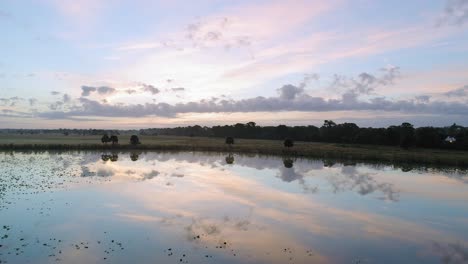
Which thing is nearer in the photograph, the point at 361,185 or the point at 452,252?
the point at 452,252

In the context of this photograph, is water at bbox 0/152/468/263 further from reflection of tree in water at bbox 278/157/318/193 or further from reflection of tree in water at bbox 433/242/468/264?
reflection of tree in water at bbox 278/157/318/193

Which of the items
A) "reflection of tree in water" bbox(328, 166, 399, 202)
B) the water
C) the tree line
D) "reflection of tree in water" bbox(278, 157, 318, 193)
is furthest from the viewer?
the tree line

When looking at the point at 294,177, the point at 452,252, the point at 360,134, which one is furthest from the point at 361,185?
the point at 360,134

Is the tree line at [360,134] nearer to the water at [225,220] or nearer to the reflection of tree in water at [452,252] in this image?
the water at [225,220]

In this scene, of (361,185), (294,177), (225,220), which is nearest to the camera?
(225,220)

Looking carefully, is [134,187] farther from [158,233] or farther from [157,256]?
[157,256]

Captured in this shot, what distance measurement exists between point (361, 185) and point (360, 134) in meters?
58.7

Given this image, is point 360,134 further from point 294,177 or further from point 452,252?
point 452,252

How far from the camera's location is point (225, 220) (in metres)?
16.4

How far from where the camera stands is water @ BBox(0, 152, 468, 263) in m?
11.9

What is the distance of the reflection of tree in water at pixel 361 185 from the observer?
2511cm

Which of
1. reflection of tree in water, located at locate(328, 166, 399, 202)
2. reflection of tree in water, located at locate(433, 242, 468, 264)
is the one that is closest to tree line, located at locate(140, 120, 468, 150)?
reflection of tree in water, located at locate(328, 166, 399, 202)

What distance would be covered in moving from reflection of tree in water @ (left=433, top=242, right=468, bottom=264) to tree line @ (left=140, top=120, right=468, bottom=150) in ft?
199

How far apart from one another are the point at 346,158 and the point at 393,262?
43.6m
